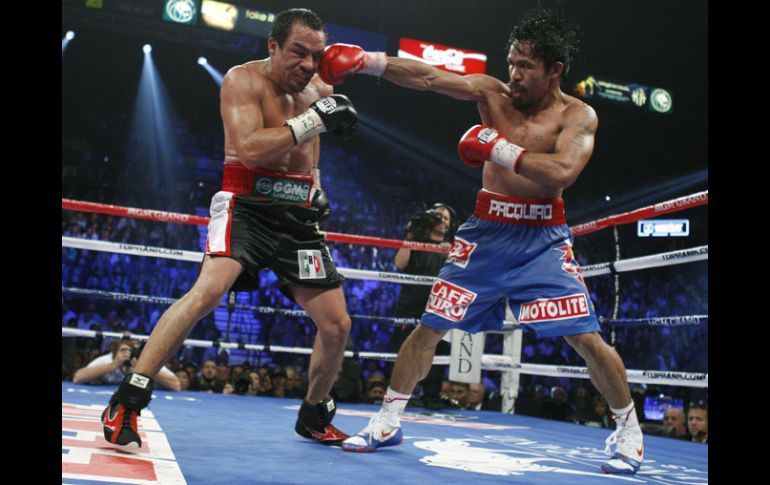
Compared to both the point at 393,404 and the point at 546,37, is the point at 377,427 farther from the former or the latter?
the point at 546,37

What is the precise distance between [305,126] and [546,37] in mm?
815

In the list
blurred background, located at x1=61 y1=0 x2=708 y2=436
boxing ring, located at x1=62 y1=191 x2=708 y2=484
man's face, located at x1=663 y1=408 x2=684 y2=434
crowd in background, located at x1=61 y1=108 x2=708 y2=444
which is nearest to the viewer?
boxing ring, located at x1=62 y1=191 x2=708 y2=484

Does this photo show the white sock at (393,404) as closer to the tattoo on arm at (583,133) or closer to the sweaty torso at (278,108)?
the sweaty torso at (278,108)

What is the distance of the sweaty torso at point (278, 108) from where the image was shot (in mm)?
2133

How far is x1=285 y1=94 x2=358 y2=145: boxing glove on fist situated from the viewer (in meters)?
1.98

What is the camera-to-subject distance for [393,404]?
7.22 feet

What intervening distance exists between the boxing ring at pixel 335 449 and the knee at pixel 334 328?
1.12 ft

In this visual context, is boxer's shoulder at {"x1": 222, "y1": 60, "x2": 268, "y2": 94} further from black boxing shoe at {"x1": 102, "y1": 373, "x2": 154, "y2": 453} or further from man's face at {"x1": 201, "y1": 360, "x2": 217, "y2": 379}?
man's face at {"x1": 201, "y1": 360, "x2": 217, "y2": 379}

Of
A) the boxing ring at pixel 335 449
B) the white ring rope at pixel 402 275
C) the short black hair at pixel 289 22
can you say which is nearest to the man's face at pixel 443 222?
the white ring rope at pixel 402 275

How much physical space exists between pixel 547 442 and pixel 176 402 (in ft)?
5.26

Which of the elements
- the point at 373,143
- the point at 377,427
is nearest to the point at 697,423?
the point at 377,427

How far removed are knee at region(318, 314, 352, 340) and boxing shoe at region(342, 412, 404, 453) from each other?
0.99 feet

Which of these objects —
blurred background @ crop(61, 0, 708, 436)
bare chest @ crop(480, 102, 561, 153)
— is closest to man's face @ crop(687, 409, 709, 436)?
bare chest @ crop(480, 102, 561, 153)
